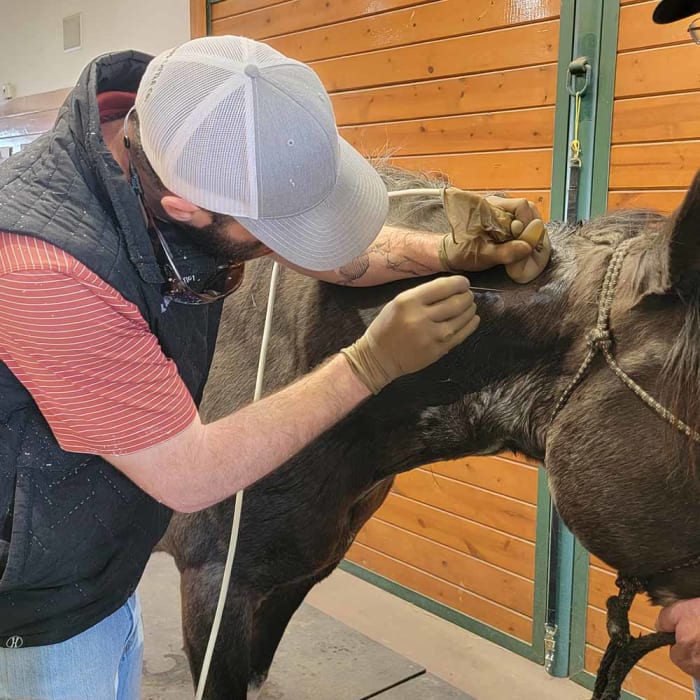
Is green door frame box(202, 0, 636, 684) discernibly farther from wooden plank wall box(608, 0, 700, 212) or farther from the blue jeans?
the blue jeans

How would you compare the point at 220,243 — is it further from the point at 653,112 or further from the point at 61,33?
the point at 61,33

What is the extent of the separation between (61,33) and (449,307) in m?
4.53

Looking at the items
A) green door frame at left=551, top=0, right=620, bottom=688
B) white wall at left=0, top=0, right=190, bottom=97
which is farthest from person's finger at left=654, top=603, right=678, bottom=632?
white wall at left=0, top=0, right=190, bottom=97

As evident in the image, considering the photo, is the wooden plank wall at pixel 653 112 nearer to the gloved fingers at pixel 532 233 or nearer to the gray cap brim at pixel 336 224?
the gloved fingers at pixel 532 233

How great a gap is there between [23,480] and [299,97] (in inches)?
23.0

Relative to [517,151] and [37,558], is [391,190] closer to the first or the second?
[37,558]

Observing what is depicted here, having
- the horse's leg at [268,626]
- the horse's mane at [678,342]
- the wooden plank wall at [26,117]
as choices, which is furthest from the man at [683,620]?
the wooden plank wall at [26,117]

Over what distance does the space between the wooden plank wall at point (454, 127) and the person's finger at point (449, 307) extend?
156 centimetres

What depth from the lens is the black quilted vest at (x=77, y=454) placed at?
0.90m

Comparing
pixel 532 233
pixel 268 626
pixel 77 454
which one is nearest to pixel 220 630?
pixel 268 626

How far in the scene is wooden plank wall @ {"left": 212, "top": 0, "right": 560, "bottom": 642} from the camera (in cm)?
248

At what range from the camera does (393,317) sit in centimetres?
103

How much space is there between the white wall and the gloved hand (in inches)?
126

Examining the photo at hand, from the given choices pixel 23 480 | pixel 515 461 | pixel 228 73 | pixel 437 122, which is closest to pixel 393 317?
pixel 228 73
